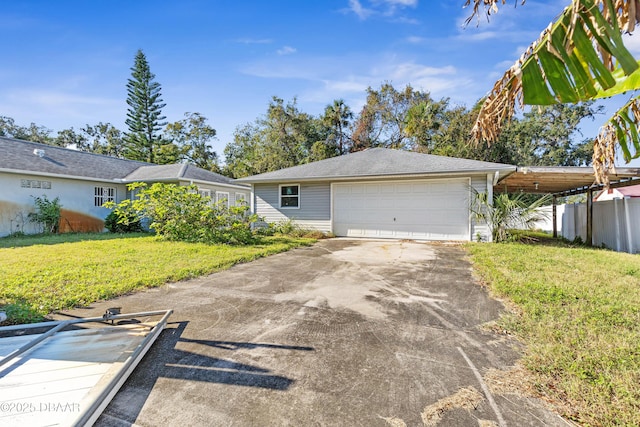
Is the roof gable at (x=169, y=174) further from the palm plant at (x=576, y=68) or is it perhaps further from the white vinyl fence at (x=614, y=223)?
the white vinyl fence at (x=614, y=223)

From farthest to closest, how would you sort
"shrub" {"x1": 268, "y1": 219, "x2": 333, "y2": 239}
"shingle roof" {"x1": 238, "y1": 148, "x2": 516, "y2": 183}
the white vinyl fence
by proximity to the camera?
"shrub" {"x1": 268, "y1": 219, "x2": 333, "y2": 239} → "shingle roof" {"x1": 238, "y1": 148, "x2": 516, "y2": 183} → the white vinyl fence

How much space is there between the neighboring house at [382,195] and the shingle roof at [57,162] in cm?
795

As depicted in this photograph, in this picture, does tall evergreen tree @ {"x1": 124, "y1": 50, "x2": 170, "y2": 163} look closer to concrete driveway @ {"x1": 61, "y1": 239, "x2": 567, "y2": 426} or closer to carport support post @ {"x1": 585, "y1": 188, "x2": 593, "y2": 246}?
concrete driveway @ {"x1": 61, "y1": 239, "x2": 567, "y2": 426}

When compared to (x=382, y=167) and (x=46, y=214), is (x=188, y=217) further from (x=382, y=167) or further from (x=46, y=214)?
(x=382, y=167)

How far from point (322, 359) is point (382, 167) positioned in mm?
9531

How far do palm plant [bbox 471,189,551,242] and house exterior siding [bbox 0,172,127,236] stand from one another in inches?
654

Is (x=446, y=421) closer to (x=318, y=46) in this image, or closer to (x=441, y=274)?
(x=441, y=274)

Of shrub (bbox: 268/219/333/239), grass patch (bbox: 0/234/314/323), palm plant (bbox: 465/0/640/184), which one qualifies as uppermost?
palm plant (bbox: 465/0/640/184)

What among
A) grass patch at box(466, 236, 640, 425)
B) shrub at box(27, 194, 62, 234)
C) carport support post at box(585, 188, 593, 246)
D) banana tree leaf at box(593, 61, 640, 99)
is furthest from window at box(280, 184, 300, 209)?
banana tree leaf at box(593, 61, 640, 99)

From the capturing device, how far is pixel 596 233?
1055 centimetres

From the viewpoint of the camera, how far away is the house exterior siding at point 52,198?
438 inches

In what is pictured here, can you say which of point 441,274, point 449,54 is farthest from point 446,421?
point 449,54

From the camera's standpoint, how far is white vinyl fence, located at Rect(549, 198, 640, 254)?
28.1 feet

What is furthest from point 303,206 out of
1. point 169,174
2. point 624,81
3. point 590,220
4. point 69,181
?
point 624,81
